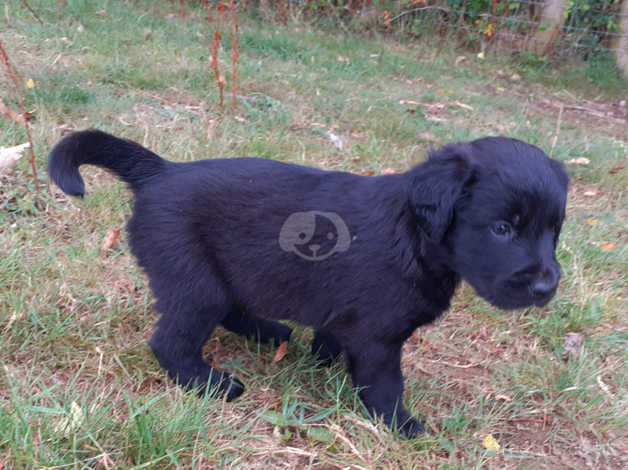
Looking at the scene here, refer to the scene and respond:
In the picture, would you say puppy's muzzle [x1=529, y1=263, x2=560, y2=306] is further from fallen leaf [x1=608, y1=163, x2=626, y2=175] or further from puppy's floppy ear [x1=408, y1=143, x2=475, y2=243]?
fallen leaf [x1=608, y1=163, x2=626, y2=175]

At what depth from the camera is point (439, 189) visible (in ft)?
5.62

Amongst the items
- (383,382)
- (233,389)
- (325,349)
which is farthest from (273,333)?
(383,382)

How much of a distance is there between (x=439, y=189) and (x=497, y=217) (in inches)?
7.6

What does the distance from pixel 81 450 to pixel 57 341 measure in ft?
2.20

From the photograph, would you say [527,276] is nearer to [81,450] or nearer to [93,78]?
[81,450]

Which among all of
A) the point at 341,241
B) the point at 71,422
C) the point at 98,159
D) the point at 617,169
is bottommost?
the point at 617,169

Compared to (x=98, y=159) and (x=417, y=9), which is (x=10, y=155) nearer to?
(x=98, y=159)

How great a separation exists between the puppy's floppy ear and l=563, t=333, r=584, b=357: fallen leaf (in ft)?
3.68

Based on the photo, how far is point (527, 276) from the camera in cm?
168

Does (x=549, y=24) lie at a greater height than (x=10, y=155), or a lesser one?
greater

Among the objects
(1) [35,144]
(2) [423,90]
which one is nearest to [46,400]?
(1) [35,144]

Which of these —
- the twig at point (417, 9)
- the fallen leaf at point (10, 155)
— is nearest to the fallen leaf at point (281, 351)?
the fallen leaf at point (10, 155)

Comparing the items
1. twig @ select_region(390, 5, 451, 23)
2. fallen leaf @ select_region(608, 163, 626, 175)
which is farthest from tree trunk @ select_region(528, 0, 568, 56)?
fallen leaf @ select_region(608, 163, 626, 175)

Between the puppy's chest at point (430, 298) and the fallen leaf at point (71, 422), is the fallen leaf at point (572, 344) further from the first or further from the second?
the fallen leaf at point (71, 422)
